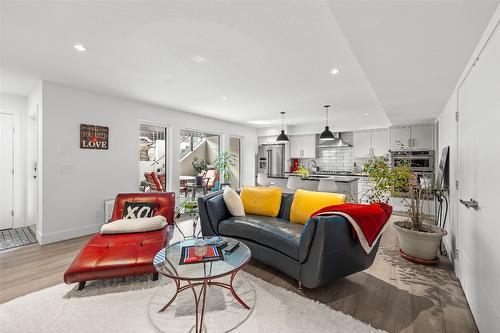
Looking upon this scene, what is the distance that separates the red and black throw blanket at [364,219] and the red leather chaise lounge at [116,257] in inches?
68.6

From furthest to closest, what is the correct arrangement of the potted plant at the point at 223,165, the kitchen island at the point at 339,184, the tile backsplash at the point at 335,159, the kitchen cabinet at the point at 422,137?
the tile backsplash at the point at 335,159
the potted plant at the point at 223,165
the kitchen cabinet at the point at 422,137
the kitchen island at the point at 339,184

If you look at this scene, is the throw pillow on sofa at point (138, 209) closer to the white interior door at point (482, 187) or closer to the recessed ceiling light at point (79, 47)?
the recessed ceiling light at point (79, 47)

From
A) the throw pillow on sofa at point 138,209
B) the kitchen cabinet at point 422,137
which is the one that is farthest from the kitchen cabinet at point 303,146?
the throw pillow on sofa at point 138,209

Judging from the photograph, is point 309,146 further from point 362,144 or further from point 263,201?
point 263,201

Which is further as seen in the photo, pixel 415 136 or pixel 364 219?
pixel 415 136

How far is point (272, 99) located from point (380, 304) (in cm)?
359

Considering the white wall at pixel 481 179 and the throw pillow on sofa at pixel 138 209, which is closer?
the white wall at pixel 481 179

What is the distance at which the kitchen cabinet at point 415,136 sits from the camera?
559 cm

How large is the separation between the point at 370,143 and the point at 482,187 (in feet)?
17.1

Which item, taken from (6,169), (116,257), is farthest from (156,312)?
(6,169)

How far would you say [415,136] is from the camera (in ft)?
18.9

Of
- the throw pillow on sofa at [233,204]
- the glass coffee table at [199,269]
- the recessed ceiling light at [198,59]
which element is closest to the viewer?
the glass coffee table at [199,269]

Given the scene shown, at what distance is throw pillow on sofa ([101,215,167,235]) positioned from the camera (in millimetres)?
2729

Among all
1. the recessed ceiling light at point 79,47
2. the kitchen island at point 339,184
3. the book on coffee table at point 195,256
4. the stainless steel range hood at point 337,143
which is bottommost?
the book on coffee table at point 195,256
